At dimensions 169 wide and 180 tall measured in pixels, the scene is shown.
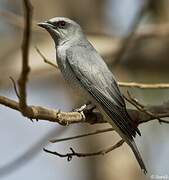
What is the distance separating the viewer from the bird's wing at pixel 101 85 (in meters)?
3.54

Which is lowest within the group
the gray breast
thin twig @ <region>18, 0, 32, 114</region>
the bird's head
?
the gray breast

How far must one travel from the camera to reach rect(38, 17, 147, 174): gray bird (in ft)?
11.6

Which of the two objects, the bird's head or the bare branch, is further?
the bird's head

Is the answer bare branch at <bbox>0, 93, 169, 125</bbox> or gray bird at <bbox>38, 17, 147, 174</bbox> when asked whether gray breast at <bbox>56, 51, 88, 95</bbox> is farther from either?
bare branch at <bbox>0, 93, 169, 125</bbox>

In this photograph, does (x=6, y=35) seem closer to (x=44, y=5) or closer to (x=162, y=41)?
(x=44, y=5)

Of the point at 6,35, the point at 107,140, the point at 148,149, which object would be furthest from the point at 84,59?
the point at 6,35

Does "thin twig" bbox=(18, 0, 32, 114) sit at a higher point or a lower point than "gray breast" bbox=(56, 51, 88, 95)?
higher

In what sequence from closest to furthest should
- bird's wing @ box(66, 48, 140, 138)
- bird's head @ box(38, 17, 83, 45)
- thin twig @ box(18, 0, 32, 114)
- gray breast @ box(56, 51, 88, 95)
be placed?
thin twig @ box(18, 0, 32, 114) < bird's wing @ box(66, 48, 140, 138) < gray breast @ box(56, 51, 88, 95) < bird's head @ box(38, 17, 83, 45)

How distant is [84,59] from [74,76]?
0.59ft

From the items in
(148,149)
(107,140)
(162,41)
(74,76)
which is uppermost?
(74,76)

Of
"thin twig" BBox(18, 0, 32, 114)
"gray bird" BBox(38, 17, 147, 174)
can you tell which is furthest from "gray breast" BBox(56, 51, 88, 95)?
"thin twig" BBox(18, 0, 32, 114)

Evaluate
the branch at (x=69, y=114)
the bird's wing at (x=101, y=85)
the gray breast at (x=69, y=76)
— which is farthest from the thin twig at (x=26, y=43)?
the gray breast at (x=69, y=76)

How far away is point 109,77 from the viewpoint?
3.98 m

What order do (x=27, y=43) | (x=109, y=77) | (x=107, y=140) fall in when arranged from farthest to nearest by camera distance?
(x=107, y=140)
(x=109, y=77)
(x=27, y=43)
